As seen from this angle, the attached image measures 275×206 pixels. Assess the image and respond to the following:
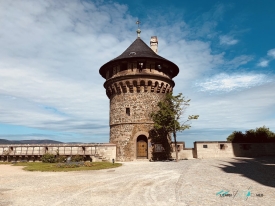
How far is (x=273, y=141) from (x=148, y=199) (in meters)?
22.0

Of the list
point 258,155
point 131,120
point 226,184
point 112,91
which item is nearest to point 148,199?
point 226,184

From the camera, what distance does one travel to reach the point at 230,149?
22.0 meters

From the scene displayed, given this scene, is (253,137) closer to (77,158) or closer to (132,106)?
(132,106)

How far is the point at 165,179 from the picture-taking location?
10031 millimetres

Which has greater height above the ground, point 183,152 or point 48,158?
point 183,152

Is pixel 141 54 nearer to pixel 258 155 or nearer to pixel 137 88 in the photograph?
pixel 137 88

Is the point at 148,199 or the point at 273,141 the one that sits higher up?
the point at 273,141

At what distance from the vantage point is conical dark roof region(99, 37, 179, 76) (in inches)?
860

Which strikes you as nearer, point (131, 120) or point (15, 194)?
point (15, 194)

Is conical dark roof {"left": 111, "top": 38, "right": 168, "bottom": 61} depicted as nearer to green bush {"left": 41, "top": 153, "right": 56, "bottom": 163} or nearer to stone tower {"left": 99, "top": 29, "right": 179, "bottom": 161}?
stone tower {"left": 99, "top": 29, "right": 179, "bottom": 161}

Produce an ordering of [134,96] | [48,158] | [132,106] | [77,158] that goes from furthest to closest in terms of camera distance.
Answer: [134,96] → [132,106] → [48,158] → [77,158]

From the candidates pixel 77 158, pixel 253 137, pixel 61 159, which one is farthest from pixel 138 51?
pixel 253 137

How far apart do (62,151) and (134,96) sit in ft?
30.5

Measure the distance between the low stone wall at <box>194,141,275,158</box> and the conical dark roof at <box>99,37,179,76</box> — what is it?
9534 millimetres
